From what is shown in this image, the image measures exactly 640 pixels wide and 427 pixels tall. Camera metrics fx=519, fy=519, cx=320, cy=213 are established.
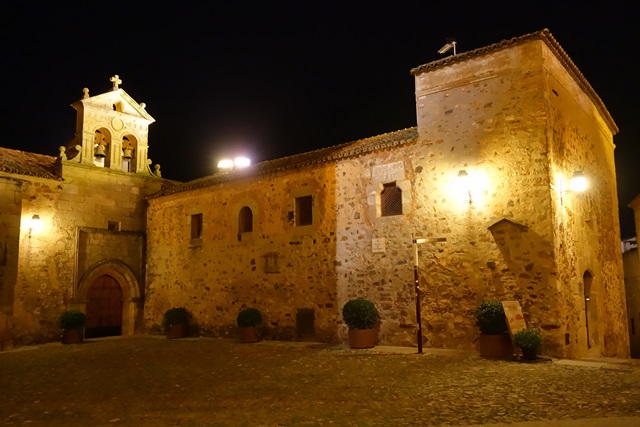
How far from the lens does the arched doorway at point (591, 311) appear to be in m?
12.4

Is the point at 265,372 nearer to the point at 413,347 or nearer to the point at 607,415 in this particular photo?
the point at 413,347

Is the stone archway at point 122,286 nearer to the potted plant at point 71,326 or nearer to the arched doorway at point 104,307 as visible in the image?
the arched doorway at point 104,307

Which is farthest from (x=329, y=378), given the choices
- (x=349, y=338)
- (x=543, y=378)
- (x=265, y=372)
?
(x=349, y=338)

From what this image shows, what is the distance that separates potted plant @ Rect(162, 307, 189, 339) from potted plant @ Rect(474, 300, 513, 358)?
1004cm

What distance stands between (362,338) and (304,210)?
4362mm

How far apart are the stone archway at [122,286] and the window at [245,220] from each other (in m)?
5.14

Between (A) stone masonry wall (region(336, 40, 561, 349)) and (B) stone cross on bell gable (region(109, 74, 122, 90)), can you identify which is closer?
(A) stone masonry wall (region(336, 40, 561, 349))

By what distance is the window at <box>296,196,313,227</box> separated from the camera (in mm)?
15013

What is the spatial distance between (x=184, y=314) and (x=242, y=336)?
10.7 ft

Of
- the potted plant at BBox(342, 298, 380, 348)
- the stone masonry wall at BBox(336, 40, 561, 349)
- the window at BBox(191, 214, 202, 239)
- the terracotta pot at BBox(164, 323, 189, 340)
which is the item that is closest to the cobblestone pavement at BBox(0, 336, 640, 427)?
the potted plant at BBox(342, 298, 380, 348)

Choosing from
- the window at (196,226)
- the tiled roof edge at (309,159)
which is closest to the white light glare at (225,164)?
the tiled roof edge at (309,159)

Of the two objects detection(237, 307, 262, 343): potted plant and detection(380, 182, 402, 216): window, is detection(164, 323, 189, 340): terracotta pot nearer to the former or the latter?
detection(237, 307, 262, 343): potted plant

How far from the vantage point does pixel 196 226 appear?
59.2 feet

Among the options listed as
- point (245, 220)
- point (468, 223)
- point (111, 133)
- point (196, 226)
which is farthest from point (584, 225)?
point (111, 133)
